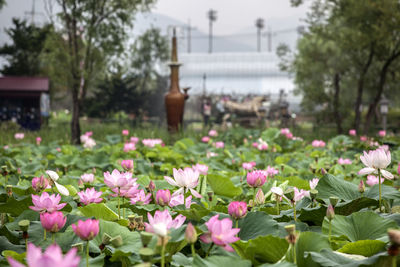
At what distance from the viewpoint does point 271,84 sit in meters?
62.9

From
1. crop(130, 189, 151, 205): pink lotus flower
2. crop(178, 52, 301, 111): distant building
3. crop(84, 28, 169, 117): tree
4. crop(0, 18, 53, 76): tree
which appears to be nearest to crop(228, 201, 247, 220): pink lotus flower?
crop(130, 189, 151, 205): pink lotus flower

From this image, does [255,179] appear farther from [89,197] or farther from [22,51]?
[22,51]

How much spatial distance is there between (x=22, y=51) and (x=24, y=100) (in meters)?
5.06

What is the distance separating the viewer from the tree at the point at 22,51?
885 inches

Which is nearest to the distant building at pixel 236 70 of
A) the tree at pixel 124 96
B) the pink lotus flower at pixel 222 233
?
the tree at pixel 124 96

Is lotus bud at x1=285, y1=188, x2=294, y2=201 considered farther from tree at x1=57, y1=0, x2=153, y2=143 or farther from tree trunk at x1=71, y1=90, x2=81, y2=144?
tree trunk at x1=71, y1=90, x2=81, y2=144

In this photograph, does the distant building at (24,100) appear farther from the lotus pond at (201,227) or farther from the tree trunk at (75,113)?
the lotus pond at (201,227)

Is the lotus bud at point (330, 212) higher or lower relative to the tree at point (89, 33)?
lower

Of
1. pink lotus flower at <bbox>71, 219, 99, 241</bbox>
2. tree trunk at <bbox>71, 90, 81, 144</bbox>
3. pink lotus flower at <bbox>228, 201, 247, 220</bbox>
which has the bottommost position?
tree trunk at <bbox>71, 90, 81, 144</bbox>

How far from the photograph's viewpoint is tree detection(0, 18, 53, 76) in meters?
22.5

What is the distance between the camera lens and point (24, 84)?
1897 centimetres

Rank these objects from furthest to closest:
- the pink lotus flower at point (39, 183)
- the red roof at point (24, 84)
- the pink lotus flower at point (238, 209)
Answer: the red roof at point (24, 84) → the pink lotus flower at point (39, 183) → the pink lotus flower at point (238, 209)

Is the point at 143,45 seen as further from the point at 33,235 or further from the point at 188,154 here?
the point at 33,235

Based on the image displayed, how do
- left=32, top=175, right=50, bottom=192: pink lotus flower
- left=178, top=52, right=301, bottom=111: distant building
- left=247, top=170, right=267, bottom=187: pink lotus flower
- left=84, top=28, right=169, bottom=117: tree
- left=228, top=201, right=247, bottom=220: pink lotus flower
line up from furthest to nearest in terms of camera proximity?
1. left=178, top=52, right=301, bottom=111: distant building
2. left=84, top=28, right=169, bottom=117: tree
3. left=32, top=175, right=50, bottom=192: pink lotus flower
4. left=247, top=170, right=267, bottom=187: pink lotus flower
5. left=228, top=201, right=247, bottom=220: pink lotus flower
